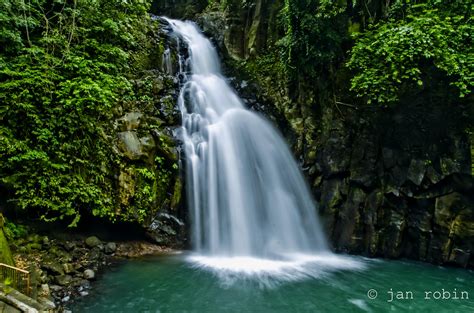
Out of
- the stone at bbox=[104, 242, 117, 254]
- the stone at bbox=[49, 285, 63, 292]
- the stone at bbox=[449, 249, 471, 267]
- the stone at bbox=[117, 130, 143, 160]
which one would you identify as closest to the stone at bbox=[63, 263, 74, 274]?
the stone at bbox=[49, 285, 63, 292]

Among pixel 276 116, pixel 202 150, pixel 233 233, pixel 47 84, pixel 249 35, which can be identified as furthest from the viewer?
pixel 249 35

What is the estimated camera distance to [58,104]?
702cm

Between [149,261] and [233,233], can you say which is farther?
[233,233]

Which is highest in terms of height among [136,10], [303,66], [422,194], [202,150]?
[136,10]

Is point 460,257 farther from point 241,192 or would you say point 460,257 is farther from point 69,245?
point 69,245

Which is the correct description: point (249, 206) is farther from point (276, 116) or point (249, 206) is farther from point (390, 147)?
point (390, 147)

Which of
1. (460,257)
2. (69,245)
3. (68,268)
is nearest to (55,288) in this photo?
(68,268)

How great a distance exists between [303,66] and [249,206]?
5.04 meters

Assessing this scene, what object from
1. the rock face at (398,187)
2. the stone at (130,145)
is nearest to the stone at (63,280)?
the stone at (130,145)

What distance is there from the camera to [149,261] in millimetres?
7457

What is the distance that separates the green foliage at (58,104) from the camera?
654 centimetres

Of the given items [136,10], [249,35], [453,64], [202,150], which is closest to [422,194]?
[453,64]

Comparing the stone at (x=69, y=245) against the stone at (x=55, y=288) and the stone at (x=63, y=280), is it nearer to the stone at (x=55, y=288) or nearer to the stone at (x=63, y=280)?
the stone at (x=63, y=280)

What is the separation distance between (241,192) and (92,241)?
14.0ft
